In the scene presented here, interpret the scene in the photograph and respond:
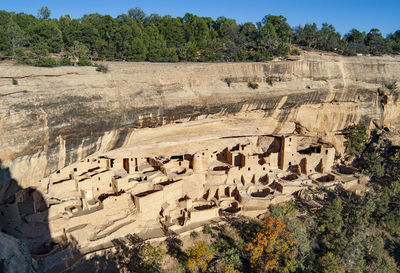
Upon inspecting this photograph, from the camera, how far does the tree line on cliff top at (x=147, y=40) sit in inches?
717

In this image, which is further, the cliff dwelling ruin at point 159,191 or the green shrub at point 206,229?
the green shrub at point 206,229

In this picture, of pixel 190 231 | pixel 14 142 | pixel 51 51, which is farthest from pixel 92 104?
pixel 51 51

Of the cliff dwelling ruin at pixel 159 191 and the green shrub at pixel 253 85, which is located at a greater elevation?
the green shrub at pixel 253 85

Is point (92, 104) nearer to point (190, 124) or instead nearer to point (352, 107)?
point (190, 124)

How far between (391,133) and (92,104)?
62.3 feet

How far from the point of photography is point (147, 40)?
2094 centimetres

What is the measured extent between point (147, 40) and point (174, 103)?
9182 mm

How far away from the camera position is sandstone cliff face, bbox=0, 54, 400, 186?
33.6 ft

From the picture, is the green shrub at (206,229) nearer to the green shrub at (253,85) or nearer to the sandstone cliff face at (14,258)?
the sandstone cliff face at (14,258)

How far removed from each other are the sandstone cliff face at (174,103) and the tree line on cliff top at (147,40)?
361 centimetres

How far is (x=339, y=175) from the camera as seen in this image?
1822cm

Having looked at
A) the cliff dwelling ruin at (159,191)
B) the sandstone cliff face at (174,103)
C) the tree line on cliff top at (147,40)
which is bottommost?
the cliff dwelling ruin at (159,191)

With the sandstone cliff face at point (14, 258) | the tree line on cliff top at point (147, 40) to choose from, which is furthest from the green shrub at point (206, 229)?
the tree line on cliff top at point (147, 40)

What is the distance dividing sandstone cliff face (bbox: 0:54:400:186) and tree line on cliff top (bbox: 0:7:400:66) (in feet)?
11.9
